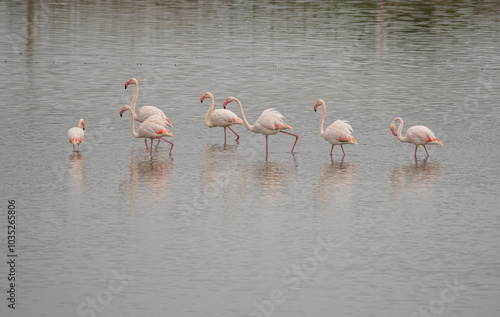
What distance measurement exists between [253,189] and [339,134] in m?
2.87

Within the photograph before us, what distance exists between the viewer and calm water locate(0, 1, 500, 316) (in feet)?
35.1

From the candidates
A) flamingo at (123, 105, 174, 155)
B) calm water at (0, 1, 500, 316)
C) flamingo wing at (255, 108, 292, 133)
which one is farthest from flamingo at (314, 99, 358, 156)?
flamingo at (123, 105, 174, 155)

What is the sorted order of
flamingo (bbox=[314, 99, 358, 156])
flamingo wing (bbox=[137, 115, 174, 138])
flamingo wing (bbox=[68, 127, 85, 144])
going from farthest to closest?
flamingo wing (bbox=[137, 115, 174, 138]) → flamingo wing (bbox=[68, 127, 85, 144]) → flamingo (bbox=[314, 99, 358, 156])

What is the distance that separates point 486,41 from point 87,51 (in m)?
15.1

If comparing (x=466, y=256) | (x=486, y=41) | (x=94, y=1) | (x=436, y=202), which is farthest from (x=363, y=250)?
(x=94, y=1)

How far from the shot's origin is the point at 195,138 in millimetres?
19656

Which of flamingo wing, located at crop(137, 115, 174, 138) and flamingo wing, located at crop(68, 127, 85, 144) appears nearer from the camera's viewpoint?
flamingo wing, located at crop(68, 127, 85, 144)

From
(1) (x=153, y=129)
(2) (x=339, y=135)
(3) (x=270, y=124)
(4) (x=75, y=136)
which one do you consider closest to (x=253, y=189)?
(2) (x=339, y=135)

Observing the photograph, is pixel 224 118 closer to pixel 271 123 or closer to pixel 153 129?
pixel 271 123

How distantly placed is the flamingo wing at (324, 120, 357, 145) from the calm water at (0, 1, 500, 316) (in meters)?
0.39

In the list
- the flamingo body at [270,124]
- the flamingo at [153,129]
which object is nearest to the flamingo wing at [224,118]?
the flamingo body at [270,124]

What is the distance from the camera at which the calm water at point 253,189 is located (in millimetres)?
10703

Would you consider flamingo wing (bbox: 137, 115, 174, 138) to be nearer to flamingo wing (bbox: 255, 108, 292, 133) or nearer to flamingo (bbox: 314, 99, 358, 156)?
flamingo wing (bbox: 255, 108, 292, 133)

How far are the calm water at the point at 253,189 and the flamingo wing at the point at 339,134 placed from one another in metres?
0.39
